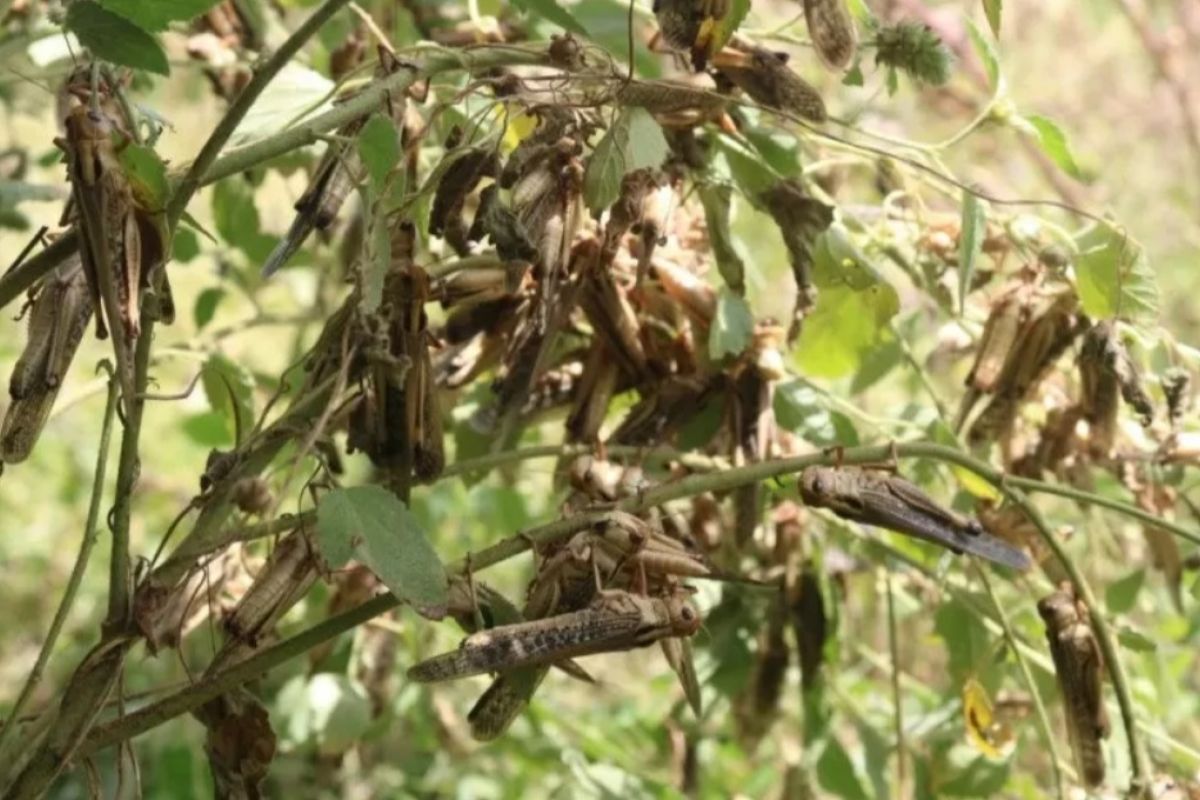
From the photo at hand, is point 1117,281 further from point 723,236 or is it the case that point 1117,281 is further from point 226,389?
point 226,389

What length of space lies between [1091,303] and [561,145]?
0.93 ft

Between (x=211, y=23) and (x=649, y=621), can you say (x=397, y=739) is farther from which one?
(x=649, y=621)

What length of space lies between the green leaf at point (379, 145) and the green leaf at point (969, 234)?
283 mm

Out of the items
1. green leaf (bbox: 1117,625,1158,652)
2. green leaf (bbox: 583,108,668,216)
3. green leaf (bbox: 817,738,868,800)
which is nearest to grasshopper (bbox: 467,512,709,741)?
green leaf (bbox: 583,108,668,216)

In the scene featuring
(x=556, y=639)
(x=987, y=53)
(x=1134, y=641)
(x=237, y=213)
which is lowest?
(x=556, y=639)

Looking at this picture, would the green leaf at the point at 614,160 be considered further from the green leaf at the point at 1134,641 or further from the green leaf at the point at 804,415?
the green leaf at the point at 1134,641

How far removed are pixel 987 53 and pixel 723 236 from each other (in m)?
0.16

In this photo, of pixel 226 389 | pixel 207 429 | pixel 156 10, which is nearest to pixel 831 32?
pixel 156 10

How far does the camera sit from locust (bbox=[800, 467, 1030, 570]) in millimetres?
681

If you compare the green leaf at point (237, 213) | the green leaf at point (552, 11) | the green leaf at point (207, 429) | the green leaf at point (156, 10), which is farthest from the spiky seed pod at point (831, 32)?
the green leaf at point (207, 429)

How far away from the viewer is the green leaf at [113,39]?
0.61 metres

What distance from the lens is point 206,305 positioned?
1.25 metres

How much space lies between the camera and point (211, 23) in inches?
39.6

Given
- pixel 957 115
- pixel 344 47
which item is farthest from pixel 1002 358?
pixel 957 115
